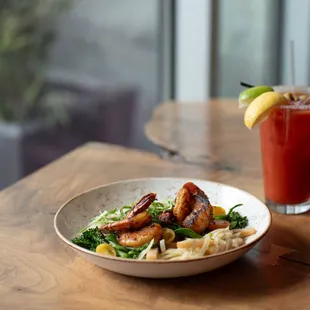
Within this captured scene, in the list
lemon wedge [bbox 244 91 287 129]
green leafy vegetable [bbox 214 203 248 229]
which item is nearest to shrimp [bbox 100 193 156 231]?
green leafy vegetable [bbox 214 203 248 229]

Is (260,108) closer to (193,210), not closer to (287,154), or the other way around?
(287,154)

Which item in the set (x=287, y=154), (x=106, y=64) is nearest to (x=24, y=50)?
(x=106, y=64)

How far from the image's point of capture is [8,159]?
3.47 meters

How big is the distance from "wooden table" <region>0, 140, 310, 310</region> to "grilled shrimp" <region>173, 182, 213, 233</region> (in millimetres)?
92

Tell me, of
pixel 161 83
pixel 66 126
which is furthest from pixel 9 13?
pixel 161 83

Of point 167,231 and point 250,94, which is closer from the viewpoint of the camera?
point 167,231

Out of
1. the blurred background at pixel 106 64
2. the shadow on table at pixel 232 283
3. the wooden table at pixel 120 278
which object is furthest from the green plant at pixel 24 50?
the shadow on table at pixel 232 283

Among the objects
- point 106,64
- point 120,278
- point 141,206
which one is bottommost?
point 120,278

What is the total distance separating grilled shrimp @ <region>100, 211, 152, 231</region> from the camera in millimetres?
1061

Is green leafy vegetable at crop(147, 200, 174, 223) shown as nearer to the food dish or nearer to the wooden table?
the food dish

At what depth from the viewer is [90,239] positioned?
1084mm

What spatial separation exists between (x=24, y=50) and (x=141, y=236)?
254 cm

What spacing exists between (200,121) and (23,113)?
165 centimetres

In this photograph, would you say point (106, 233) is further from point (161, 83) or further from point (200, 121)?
point (161, 83)
